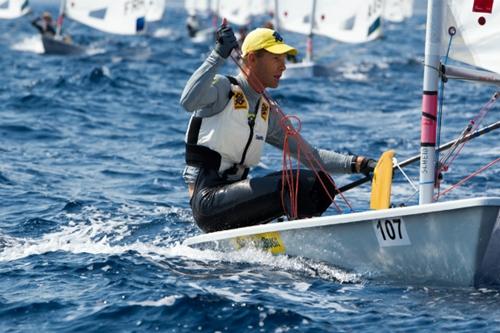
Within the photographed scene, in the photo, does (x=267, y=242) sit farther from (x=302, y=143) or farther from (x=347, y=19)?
(x=347, y=19)

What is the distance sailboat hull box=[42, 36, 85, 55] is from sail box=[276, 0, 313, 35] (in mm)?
4580

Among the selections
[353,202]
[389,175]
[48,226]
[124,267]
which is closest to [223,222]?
[124,267]

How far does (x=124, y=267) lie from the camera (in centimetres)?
562

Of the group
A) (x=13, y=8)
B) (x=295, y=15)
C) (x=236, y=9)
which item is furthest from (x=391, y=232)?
(x=236, y=9)

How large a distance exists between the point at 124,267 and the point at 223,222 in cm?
62

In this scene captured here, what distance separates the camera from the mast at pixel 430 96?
16.8 ft

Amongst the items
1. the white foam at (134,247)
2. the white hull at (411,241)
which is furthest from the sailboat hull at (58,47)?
the white hull at (411,241)

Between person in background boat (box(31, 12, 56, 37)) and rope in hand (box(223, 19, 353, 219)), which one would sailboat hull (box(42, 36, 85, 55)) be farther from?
rope in hand (box(223, 19, 353, 219))

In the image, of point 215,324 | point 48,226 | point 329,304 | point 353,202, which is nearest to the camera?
point 215,324

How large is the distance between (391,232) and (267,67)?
121 centimetres

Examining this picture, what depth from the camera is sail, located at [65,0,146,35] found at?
23.3 metres

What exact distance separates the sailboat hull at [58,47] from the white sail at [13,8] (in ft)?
9.36

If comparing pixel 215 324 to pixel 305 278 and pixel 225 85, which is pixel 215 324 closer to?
pixel 305 278

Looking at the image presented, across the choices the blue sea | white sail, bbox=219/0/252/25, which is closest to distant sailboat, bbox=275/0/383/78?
the blue sea
